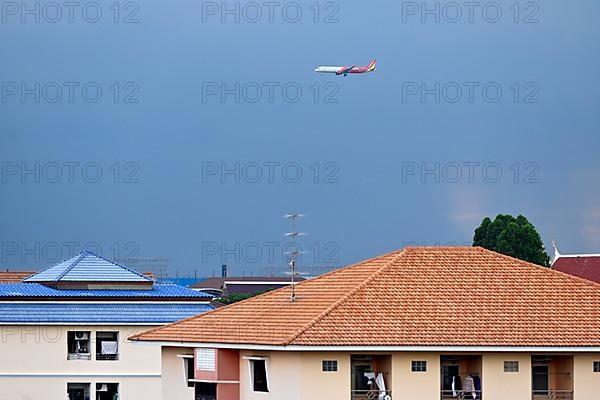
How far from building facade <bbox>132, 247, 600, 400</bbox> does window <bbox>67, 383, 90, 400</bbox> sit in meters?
16.9

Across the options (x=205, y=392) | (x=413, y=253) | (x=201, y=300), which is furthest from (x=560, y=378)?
(x=201, y=300)

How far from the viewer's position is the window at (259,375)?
41.3 metres

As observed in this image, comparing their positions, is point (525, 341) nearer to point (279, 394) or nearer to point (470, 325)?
point (470, 325)

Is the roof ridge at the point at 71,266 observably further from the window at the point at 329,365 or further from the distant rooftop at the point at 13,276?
the window at the point at 329,365

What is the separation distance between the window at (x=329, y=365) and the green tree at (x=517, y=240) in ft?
225

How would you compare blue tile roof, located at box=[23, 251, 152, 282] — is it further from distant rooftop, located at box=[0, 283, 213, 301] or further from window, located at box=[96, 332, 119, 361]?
window, located at box=[96, 332, 119, 361]

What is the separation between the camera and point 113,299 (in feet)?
202

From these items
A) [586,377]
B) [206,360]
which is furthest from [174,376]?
[586,377]

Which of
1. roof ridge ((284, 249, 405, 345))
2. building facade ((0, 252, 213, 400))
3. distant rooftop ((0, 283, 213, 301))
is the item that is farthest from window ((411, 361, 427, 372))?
distant rooftop ((0, 283, 213, 301))

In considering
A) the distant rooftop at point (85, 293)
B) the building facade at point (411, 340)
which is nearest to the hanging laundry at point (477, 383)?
the building facade at point (411, 340)

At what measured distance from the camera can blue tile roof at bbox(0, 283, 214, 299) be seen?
60.7 meters

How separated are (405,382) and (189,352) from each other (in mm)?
7115

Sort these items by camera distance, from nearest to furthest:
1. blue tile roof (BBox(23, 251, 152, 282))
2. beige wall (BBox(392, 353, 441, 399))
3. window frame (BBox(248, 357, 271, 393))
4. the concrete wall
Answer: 1. beige wall (BBox(392, 353, 441, 399))
2. window frame (BBox(248, 357, 271, 393))
3. the concrete wall
4. blue tile roof (BBox(23, 251, 152, 282))

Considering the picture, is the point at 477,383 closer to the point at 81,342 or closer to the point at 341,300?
the point at 341,300
